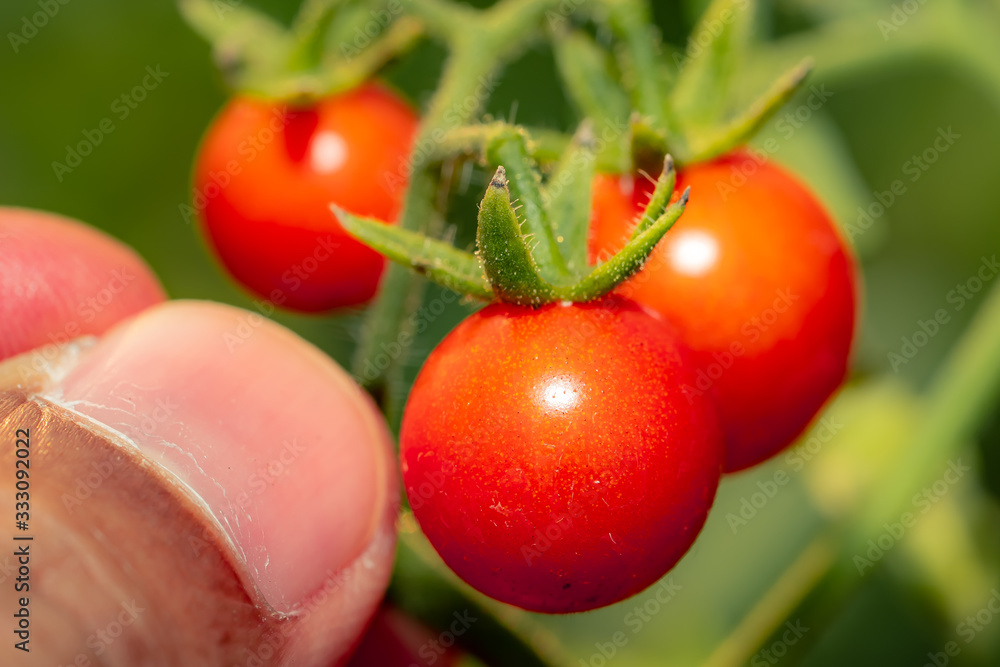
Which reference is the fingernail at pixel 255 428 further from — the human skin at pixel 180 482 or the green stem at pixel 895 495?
the green stem at pixel 895 495

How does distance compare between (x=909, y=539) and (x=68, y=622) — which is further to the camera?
(x=909, y=539)

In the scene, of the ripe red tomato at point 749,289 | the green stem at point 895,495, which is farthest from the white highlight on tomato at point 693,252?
the green stem at point 895,495

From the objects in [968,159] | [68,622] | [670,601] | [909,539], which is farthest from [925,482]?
[68,622]

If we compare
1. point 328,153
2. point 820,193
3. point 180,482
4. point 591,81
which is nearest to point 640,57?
point 591,81

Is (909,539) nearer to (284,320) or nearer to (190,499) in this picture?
(190,499)

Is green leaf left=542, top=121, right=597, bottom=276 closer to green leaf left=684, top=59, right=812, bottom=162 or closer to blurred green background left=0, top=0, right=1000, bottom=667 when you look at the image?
green leaf left=684, top=59, right=812, bottom=162

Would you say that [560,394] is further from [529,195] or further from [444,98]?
[444,98]

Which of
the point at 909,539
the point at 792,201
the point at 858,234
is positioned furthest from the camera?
the point at 858,234
